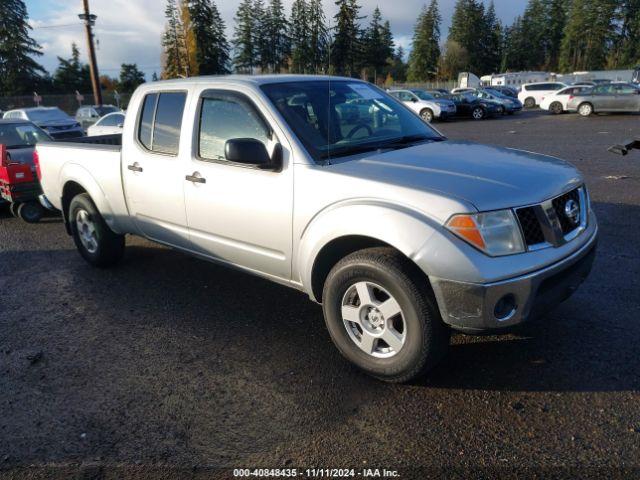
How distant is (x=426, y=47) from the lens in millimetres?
94312

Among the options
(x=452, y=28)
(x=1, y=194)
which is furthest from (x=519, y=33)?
(x=1, y=194)

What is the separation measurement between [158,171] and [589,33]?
342ft

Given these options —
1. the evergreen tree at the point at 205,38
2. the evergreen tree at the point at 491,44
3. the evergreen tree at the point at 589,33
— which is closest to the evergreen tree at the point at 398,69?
the evergreen tree at the point at 491,44

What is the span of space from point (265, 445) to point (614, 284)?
11.7 ft

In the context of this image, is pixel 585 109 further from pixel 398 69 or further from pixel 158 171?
pixel 398 69

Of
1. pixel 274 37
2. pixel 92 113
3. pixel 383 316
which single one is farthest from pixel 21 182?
pixel 274 37

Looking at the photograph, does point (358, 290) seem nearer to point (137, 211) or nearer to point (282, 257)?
point (282, 257)

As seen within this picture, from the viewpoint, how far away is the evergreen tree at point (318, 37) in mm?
3783

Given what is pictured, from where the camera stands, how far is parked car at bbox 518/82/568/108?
33.9 m

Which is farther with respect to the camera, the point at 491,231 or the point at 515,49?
the point at 515,49

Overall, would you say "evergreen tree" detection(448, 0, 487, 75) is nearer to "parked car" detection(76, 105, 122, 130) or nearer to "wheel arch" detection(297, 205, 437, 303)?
"parked car" detection(76, 105, 122, 130)

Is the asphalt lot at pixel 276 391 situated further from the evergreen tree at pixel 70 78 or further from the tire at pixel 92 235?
the evergreen tree at pixel 70 78

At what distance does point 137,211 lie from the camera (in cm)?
485

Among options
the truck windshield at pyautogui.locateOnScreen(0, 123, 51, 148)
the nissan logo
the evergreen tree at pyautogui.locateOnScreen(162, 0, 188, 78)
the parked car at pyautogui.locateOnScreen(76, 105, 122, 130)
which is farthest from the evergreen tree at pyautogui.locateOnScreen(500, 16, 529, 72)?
the nissan logo
